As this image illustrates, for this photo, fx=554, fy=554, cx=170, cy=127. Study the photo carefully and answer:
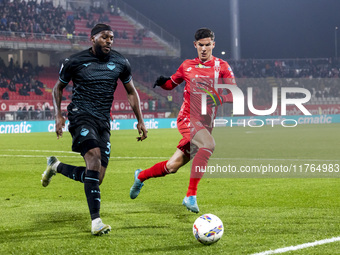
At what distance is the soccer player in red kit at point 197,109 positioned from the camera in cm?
692

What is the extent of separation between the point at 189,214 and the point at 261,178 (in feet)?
13.6

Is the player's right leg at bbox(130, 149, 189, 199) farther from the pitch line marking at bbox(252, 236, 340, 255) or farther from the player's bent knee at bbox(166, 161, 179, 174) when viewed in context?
the pitch line marking at bbox(252, 236, 340, 255)

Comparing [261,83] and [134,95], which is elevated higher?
[134,95]

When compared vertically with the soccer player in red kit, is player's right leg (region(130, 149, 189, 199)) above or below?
below

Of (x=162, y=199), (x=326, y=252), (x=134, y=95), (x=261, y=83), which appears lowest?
(x=261, y=83)

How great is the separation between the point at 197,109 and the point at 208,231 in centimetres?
253

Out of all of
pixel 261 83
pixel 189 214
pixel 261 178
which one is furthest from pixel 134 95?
pixel 261 83

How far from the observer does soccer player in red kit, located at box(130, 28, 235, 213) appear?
692 centimetres

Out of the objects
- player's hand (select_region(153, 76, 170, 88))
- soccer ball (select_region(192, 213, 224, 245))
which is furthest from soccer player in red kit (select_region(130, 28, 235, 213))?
soccer ball (select_region(192, 213, 224, 245))

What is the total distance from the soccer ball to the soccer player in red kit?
1.76 metres

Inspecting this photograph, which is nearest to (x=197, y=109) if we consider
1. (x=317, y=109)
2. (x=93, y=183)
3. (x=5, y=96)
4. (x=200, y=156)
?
(x=200, y=156)

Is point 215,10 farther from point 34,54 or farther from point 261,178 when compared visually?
point 261,178

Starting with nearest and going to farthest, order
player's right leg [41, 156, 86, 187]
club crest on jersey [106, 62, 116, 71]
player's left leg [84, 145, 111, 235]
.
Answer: player's left leg [84, 145, 111, 235] → club crest on jersey [106, 62, 116, 71] → player's right leg [41, 156, 86, 187]

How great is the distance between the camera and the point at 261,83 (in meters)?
49.8
